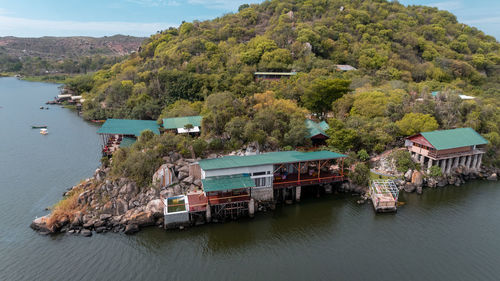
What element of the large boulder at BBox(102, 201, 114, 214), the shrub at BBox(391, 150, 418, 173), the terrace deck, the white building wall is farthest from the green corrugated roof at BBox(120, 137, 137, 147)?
the shrub at BBox(391, 150, 418, 173)

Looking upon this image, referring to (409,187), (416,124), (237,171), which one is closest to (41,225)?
(237,171)

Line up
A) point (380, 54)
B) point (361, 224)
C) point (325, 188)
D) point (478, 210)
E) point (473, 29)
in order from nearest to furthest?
1. point (361, 224)
2. point (478, 210)
3. point (325, 188)
4. point (380, 54)
5. point (473, 29)

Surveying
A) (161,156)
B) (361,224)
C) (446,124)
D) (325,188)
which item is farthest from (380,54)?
(161,156)

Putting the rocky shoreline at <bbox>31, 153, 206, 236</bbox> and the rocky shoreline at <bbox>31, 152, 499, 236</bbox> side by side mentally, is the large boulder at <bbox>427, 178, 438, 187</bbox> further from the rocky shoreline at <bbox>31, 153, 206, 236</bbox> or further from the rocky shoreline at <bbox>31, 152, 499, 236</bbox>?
the rocky shoreline at <bbox>31, 153, 206, 236</bbox>

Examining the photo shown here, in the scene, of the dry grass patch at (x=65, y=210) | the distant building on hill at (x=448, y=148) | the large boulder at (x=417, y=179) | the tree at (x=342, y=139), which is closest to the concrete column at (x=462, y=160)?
the distant building on hill at (x=448, y=148)

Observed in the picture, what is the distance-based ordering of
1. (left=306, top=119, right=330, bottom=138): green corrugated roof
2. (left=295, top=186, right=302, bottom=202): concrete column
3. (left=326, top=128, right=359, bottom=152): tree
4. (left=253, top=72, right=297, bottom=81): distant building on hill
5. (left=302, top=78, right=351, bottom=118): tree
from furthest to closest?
(left=253, top=72, right=297, bottom=81): distant building on hill → (left=302, top=78, right=351, bottom=118): tree → (left=306, top=119, right=330, bottom=138): green corrugated roof → (left=326, top=128, right=359, bottom=152): tree → (left=295, top=186, right=302, bottom=202): concrete column

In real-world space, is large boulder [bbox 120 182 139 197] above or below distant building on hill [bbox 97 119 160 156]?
below

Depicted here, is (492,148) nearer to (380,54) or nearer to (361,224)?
(361,224)
